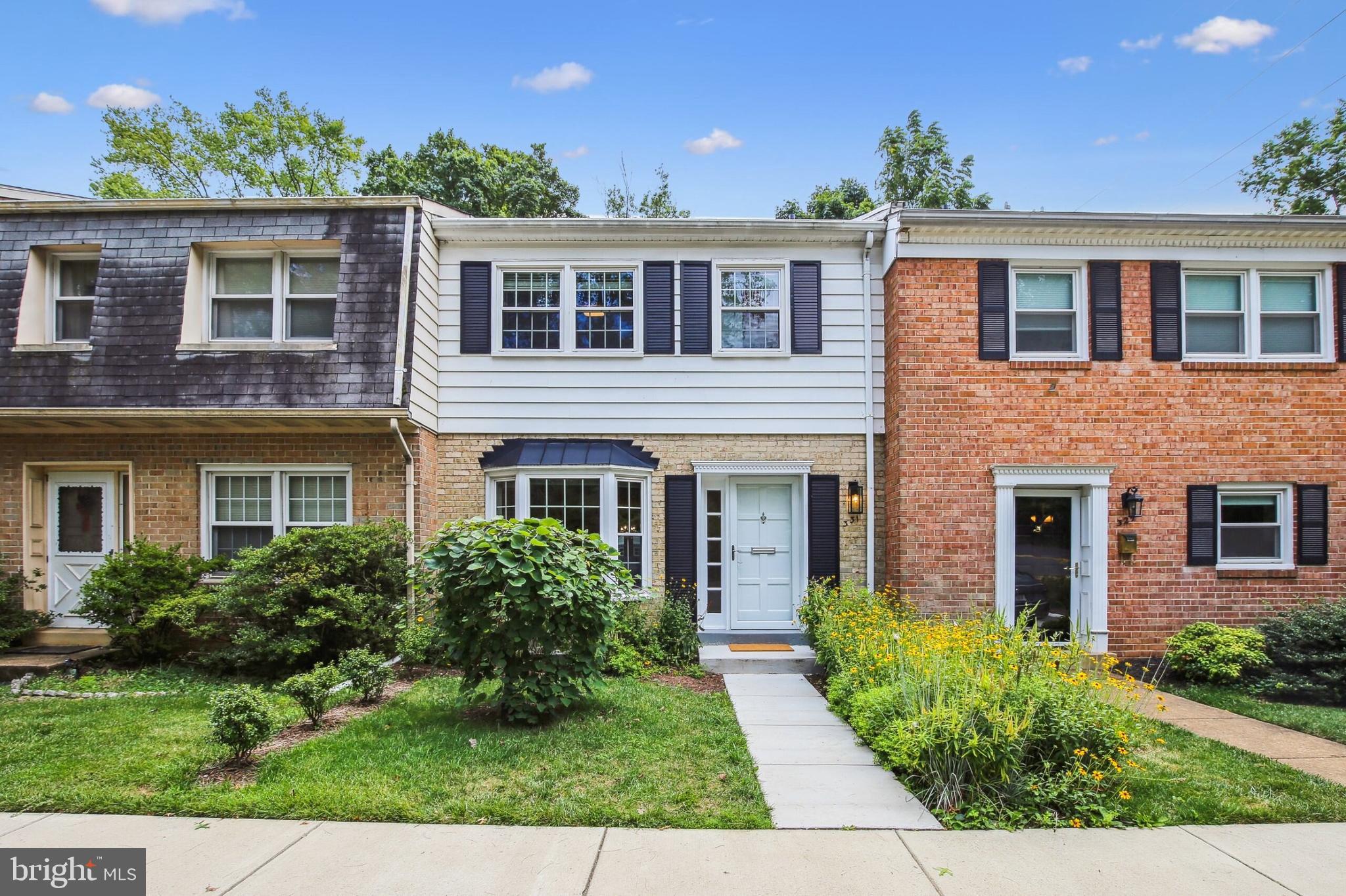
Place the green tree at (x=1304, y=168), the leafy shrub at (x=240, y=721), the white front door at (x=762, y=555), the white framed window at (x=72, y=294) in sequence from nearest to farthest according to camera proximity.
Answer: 1. the leafy shrub at (x=240, y=721)
2. the white framed window at (x=72, y=294)
3. the white front door at (x=762, y=555)
4. the green tree at (x=1304, y=168)

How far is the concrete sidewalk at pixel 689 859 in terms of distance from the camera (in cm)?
344

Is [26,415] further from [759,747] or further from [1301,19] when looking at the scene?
[1301,19]

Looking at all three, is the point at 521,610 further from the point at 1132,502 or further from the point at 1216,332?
the point at 1216,332

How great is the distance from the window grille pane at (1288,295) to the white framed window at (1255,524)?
2.42 meters

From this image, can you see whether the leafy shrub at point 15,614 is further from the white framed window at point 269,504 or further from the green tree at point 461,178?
the green tree at point 461,178

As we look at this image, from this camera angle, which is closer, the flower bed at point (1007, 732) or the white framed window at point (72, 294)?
the flower bed at point (1007, 732)

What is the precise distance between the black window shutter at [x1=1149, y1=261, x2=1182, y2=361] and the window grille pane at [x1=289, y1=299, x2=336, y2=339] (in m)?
10.9

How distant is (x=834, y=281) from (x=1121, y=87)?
396 inches

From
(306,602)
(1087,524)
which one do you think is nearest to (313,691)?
(306,602)

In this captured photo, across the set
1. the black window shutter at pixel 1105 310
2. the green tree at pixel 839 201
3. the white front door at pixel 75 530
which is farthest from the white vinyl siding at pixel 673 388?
→ the green tree at pixel 839 201

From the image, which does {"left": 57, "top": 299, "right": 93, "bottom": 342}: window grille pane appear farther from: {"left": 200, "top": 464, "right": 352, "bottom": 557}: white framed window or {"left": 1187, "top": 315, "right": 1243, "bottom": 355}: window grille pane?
{"left": 1187, "top": 315, "right": 1243, "bottom": 355}: window grille pane

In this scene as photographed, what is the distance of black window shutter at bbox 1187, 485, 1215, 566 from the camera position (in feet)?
29.1

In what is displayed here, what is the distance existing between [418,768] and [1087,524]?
27.7ft

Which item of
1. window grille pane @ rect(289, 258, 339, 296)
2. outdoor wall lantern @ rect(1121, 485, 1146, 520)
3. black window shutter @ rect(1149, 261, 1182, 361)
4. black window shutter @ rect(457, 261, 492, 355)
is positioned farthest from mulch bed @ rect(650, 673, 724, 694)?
black window shutter @ rect(1149, 261, 1182, 361)
